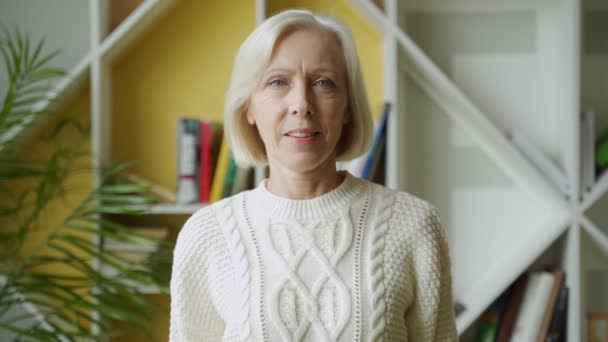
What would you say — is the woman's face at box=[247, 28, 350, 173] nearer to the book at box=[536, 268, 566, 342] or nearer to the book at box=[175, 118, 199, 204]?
the book at box=[175, 118, 199, 204]

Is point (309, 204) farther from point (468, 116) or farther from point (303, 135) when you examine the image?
point (468, 116)

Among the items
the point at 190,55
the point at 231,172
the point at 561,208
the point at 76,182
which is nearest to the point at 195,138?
the point at 231,172

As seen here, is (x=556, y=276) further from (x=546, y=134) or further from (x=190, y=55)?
(x=190, y=55)

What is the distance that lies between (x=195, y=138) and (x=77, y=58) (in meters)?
0.50

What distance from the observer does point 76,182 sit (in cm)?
216

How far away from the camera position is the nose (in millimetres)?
951

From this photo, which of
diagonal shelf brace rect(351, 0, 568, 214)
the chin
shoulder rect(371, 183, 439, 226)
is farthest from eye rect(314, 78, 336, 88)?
diagonal shelf brace rect(351, 0, 568, 214)

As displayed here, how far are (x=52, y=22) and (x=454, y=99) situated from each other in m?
1.38

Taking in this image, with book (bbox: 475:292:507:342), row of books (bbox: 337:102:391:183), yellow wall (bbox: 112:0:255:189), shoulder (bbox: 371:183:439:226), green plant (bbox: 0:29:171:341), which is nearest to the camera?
shoulder (bbox: 371:183:439:226)

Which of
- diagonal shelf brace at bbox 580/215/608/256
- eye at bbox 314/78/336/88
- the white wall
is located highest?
the white wall

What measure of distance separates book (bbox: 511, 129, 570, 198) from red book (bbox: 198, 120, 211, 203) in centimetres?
101

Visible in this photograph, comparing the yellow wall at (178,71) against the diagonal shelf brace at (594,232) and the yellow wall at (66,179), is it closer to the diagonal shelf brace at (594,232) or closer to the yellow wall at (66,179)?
the yellow wall at (66,179)

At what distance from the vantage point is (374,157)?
6.31ft

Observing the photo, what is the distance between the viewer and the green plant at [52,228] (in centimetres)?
162
